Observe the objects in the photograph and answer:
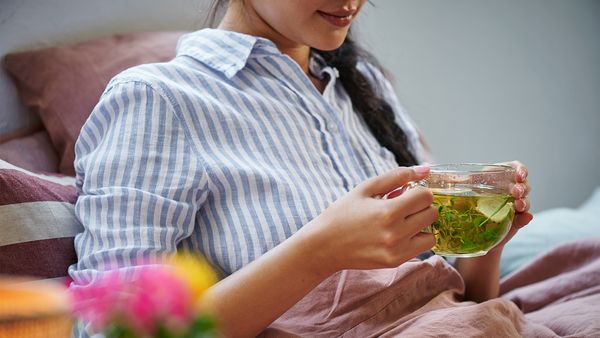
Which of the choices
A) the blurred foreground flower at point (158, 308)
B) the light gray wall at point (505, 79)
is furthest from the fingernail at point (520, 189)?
the light gray wall at point (505, 79)

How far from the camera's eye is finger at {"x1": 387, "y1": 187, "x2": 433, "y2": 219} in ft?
2.49

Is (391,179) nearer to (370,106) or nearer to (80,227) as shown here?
(80,227)

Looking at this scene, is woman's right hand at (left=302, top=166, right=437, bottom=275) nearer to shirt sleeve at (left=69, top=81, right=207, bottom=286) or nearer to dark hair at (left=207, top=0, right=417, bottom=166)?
shirt sleeve at (left=69, top=81, right=207, bottom=286)

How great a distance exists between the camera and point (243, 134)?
1.06 metres

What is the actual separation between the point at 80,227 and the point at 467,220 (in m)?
0.52

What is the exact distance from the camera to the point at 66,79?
1.40 metres

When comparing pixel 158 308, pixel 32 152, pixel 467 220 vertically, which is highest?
pixel 158 308

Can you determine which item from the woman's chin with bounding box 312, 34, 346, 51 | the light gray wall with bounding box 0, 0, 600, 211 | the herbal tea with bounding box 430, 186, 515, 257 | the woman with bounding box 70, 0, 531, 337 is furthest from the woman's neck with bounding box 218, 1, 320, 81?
the light gray wall with bounding box 0, 0, 600, 211

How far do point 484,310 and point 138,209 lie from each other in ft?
1.44

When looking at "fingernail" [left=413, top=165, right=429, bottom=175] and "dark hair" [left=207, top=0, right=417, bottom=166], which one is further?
"dark hair" [left=207, top=0, right=417, bottom=166]

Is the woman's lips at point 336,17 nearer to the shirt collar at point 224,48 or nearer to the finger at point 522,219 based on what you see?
the shirt collar at point 224,48

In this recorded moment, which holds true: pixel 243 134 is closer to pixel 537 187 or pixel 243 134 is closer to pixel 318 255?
pixel 318 255

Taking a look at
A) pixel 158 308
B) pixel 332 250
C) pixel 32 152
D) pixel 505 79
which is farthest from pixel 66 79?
A: pixel 505 79

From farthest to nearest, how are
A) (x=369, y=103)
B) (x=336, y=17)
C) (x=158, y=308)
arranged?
(x=369, y=103) → (x=336, y=17) → (x=158, y=308)
